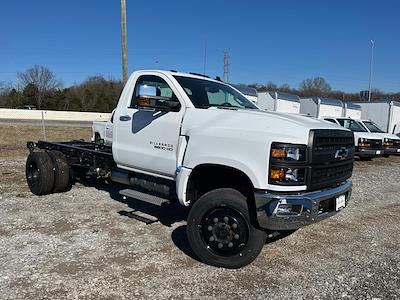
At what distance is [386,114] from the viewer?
27.9 meters

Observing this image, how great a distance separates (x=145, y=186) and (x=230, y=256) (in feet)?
6.07

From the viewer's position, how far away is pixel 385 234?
20.0ft

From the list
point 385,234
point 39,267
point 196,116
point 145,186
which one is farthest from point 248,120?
point 385,234

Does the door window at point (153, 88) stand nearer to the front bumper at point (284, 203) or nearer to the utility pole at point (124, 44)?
the front bumper at point (284, 203)

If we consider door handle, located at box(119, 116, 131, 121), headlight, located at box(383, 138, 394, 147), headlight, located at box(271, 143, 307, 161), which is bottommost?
headlight, located at box(383, 138, 394, 147)

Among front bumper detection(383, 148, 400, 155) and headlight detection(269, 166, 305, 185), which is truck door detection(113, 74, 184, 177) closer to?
headlight detection(269, 166, 305, 185)

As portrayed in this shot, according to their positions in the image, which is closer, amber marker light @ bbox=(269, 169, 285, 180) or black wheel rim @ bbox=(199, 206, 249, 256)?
amber marker light @ bbox=(269, 169, 285, 180)

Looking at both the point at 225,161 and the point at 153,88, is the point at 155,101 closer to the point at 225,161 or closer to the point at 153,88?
the point at 153,88

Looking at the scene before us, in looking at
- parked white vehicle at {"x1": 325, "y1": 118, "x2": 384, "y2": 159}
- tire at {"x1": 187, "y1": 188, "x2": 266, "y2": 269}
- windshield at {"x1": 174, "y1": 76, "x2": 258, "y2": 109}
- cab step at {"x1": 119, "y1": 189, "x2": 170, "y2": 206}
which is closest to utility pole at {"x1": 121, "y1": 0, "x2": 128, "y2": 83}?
parked white vehicle at {"x1": 325, "y1": 118, "x2": 384, "y2": 159}

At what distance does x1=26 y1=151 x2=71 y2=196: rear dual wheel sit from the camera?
7430 mm

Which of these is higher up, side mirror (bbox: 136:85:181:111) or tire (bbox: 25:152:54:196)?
side mirror (bbox: 136:85:181:111)

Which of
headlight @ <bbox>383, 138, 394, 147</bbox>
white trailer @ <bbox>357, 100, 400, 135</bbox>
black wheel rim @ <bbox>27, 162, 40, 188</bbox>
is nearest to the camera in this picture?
black wheel rim @ <bbox>27, 162, 40, 188</bbox>

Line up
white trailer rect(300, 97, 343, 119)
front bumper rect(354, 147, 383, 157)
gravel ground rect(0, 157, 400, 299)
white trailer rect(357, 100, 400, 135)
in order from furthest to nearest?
white trailer rect(300, 97, 343, 119) → white trailer rect(357, 100, 400, 135) → front bumper rect(354, 147, 383, 157) → gravel ground rect(0, 157, 400, 299)

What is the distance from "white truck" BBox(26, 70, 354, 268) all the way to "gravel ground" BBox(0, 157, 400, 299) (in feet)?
1.46
